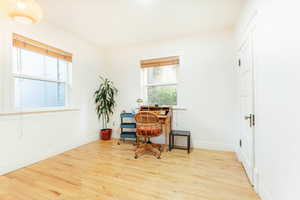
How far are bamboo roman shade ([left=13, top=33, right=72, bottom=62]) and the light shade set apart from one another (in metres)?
1.36

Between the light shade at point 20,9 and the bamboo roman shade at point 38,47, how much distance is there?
4.47ft

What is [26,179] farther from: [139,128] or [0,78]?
[139,128]

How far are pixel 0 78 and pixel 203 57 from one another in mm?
3584

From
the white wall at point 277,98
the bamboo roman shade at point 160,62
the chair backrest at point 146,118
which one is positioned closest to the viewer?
the white wall at point 277,98

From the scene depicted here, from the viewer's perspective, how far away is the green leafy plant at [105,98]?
3820 mm

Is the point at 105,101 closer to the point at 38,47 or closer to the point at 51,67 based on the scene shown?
the point at 51,67

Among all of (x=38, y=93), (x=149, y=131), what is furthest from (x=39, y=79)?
(x=149, y=131)

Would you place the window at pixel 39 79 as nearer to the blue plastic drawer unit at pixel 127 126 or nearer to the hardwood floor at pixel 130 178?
the hardwood floor at pixel 130 178

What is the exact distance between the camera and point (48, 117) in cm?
278

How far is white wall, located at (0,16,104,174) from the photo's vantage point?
2164 millimetres

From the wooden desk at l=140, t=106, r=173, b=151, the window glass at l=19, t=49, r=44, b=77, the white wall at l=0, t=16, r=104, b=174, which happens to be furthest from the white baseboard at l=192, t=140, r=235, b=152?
the window glass at l=19, t=49, r=44, b=77

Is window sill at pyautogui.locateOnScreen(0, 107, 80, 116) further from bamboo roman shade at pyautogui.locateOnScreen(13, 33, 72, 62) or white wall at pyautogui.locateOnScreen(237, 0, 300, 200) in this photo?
white wall at pyautogui.locateOnScreen(237, 0, 300, 200)

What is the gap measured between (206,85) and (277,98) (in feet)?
6.58

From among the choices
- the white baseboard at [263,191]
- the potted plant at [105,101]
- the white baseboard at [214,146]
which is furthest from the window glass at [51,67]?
the white baseboard at [263,191]
